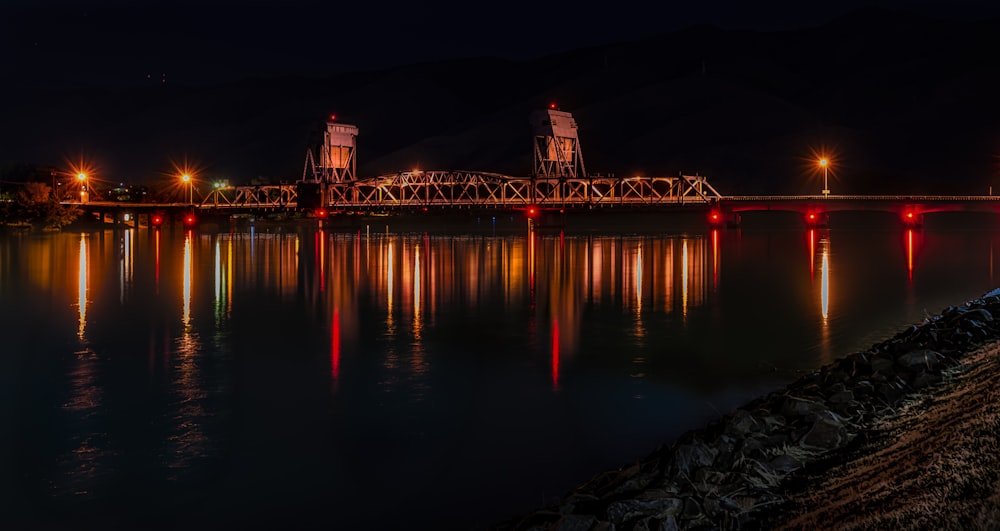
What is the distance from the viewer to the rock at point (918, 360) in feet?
64.7

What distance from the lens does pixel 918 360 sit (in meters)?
20.0

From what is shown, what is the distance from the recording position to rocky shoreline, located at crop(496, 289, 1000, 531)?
11.9m

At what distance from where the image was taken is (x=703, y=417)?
19.7 meters

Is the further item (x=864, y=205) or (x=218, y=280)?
(x=864, y=205)

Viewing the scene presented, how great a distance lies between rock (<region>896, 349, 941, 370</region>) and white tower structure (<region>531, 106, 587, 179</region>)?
15841 cm

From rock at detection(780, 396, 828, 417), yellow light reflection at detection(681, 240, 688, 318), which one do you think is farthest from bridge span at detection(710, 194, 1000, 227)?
rock at detection(780, 396, 828, 417)

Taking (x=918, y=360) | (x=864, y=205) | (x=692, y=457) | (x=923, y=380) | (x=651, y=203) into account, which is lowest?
(x=692, y=457)

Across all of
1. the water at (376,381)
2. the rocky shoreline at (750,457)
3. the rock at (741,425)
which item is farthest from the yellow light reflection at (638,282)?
the rock at (741,425)

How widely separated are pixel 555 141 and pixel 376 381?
161391mm

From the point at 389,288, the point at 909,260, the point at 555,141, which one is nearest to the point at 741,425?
the point at 389,288

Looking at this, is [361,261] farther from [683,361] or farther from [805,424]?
[805,424]

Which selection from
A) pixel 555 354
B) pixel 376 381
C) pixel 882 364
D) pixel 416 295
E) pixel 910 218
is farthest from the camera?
pixel 910 218

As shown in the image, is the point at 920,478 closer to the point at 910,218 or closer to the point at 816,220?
the point at 910,218

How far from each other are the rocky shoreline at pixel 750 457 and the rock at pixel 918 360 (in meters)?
0.03
